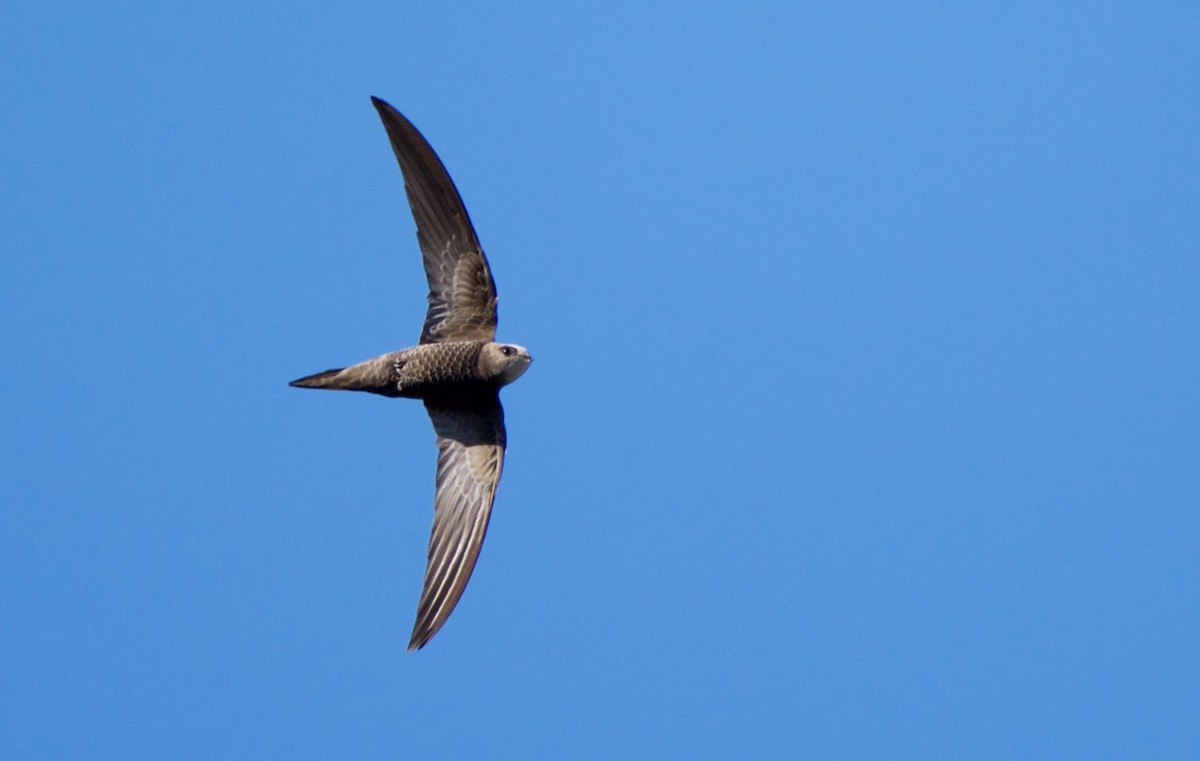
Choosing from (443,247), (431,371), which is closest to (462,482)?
(431,371)

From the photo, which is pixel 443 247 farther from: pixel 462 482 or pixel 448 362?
pixel 462 482

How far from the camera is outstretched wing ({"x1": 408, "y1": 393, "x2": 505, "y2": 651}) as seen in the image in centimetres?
968

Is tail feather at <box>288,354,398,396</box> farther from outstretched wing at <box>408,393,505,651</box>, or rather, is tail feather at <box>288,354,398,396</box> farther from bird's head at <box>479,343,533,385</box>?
bird's head at <box>479,343,533,385</box>

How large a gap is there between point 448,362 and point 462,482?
591mm

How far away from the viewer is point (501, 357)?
9.68 metres

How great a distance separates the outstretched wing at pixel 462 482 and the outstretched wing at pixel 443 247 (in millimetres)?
367

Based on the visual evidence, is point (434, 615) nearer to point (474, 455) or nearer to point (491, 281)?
point (474, 455)

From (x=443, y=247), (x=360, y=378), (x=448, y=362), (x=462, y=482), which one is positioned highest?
(x=443, y=247)

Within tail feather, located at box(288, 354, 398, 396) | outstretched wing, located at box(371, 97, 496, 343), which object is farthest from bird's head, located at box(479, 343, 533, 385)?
tail feather, located at box(288, 354, 398, 396)

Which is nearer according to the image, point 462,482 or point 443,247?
point 443,247

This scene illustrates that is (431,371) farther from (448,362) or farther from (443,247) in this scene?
(443,247)

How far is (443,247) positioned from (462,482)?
3.53ft

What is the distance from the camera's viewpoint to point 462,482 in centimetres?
991

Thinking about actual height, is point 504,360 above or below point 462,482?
above
